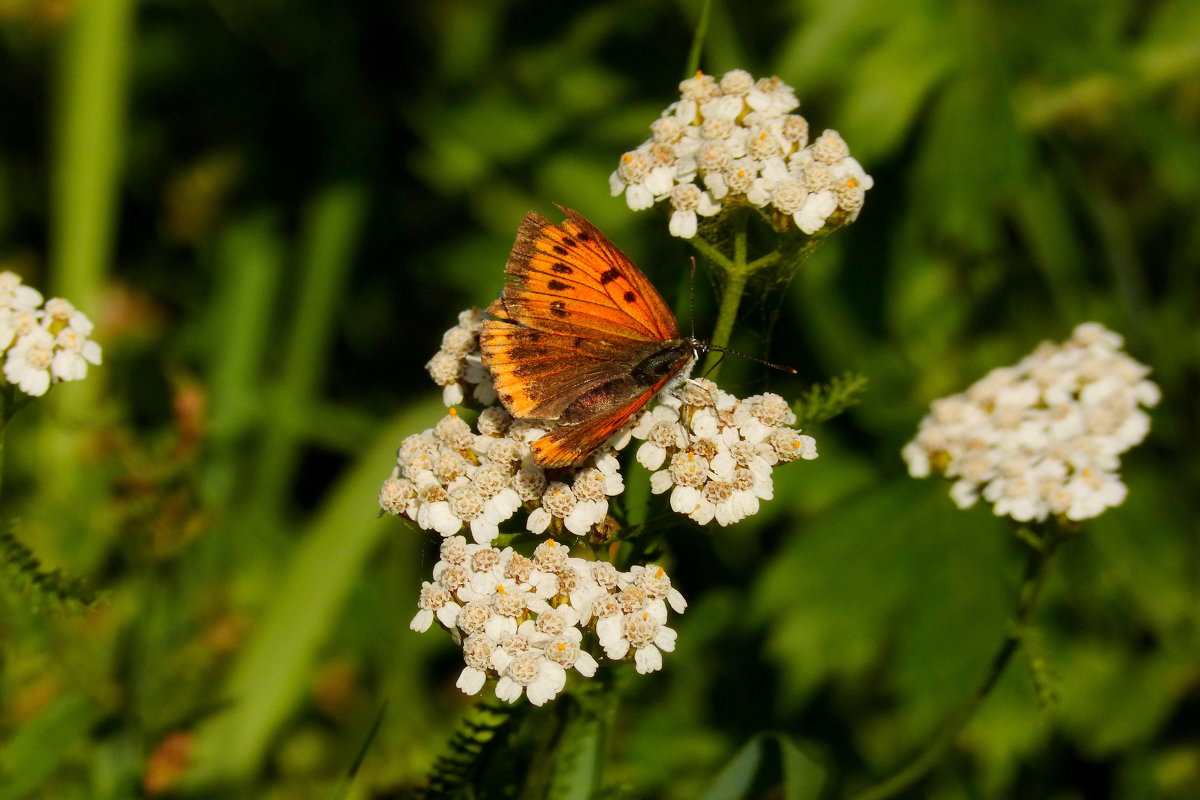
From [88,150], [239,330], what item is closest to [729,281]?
[239,330]

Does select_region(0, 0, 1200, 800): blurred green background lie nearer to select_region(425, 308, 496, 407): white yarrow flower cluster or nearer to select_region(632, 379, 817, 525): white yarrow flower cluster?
select_region(632, 379, 817, 525): white yarrow flower cluster

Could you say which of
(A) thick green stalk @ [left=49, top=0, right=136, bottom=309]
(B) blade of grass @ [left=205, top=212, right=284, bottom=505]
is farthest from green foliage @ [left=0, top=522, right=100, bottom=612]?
(A) thick green stalk @ [left=49, top=0, right=136, bottom=309]

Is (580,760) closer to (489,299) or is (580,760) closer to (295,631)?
(295,631)

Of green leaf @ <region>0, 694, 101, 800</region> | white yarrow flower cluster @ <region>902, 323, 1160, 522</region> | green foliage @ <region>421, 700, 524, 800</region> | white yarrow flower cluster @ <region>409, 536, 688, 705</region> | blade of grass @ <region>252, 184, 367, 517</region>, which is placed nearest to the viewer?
white yarrow flower cluster @ <region>409, 536, 688, 705</region>

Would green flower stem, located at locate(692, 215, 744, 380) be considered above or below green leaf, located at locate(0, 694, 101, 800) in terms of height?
above

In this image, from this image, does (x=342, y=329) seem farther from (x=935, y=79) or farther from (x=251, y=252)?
(x=935, y=79)

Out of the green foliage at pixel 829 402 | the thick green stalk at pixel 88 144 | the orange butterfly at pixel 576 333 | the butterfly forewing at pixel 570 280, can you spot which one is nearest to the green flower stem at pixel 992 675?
the green foliage at pixel 829 402

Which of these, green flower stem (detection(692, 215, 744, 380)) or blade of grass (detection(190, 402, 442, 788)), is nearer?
green flower stem (detection(692, 215, 744, 380))
